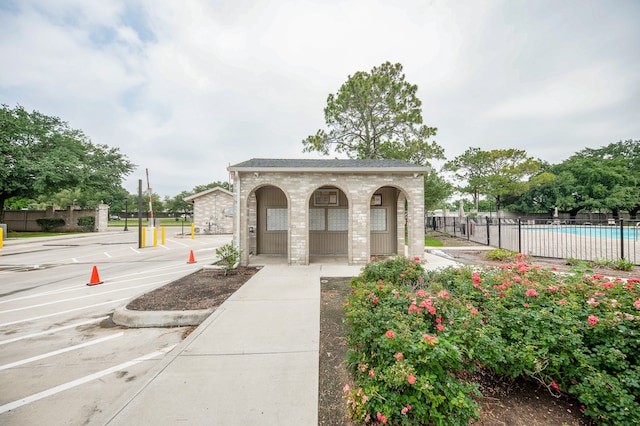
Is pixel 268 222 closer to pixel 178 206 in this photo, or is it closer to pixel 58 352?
pixel 58 352

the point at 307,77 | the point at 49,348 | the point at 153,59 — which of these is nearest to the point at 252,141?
the point at 307,77

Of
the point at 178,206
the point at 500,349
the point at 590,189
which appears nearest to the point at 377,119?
the point at 500,349

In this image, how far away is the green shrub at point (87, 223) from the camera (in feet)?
75.3

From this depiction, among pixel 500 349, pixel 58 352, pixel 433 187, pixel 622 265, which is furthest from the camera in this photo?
pixel 433 187

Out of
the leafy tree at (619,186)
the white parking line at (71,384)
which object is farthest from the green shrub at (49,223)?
the leafy tree at (619,186)

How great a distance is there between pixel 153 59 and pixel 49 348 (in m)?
14.8

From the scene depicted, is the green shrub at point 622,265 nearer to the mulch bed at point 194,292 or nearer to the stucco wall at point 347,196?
the stucco wall at point 347,196

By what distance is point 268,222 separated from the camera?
9.49 meters

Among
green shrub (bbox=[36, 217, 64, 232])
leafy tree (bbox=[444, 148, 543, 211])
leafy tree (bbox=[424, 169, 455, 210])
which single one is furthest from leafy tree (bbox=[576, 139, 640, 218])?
green shrub (bbox=[36, 217, 64, 232])

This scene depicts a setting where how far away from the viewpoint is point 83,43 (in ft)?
35.6

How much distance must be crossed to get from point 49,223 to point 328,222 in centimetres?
2903

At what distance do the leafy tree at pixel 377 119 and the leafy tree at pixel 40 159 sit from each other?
20555 mm

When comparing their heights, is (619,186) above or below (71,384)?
above

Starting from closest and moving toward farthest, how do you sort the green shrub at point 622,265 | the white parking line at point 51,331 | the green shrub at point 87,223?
the white parking line at point 51,331, the green shrub at point 622,265, the green shrub at point 87,223
